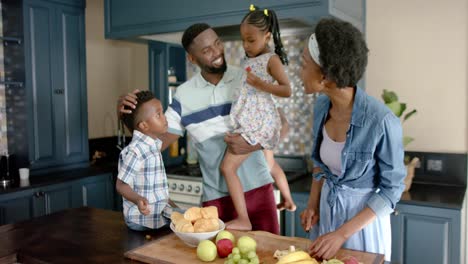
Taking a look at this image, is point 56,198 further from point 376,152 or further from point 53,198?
point 376,152

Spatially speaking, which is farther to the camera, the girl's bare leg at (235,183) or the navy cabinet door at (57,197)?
the navy cabinet door at (57,197)

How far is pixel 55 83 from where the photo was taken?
3598 mm

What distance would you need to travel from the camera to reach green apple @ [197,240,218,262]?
1.41 m

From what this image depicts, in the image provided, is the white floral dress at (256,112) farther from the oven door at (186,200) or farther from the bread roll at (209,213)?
the oven door at (186,200)

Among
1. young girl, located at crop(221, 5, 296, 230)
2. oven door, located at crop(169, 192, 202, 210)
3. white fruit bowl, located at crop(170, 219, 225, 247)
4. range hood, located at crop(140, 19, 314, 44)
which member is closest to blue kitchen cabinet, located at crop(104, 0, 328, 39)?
range hood, located at crop(140, 19, 314, 44)

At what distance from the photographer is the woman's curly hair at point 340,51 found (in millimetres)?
1486

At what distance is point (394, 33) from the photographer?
3.22 m

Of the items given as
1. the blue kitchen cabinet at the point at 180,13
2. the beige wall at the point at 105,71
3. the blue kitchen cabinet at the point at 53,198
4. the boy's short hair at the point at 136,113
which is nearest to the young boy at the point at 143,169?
the boy's short hair at the point at 136,113

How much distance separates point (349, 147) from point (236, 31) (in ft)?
6.35

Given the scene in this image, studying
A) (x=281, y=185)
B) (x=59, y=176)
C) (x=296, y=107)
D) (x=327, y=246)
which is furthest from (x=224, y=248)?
(x=59, y=176)

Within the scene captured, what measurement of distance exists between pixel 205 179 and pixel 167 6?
163 centimetres

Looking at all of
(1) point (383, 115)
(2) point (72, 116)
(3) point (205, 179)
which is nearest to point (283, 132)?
(3) point (205, 179)

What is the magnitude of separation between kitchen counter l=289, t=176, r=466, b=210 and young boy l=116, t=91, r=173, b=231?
1.43 m

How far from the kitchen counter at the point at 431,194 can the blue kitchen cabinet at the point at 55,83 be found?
1.92 metres
